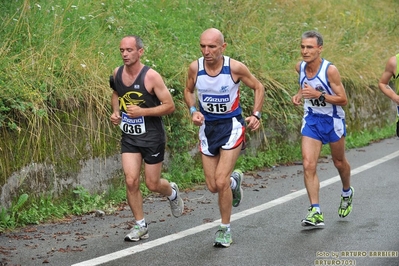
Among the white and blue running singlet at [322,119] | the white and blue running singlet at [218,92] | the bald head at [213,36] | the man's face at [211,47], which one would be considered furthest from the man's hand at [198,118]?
the white and blue running singlet at [322,119]

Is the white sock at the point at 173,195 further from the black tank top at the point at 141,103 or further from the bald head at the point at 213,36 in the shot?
the bald head at the point at 213,36

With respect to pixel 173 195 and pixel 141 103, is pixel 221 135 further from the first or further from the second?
pixel 173 195

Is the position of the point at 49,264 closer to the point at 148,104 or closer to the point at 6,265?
the point at 6,265

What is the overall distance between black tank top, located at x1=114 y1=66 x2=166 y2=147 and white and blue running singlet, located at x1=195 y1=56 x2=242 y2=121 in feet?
1.63

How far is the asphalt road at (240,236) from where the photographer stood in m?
7.20

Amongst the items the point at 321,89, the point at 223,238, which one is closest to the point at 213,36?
the point at 321,89

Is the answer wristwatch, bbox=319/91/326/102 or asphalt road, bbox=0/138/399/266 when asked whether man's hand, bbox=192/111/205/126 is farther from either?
wristwatch, bbox=319/91/326/102

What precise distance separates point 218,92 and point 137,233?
156 cm

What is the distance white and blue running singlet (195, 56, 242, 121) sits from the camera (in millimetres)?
8055

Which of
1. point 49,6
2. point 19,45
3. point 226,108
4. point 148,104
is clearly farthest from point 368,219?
point 49,6

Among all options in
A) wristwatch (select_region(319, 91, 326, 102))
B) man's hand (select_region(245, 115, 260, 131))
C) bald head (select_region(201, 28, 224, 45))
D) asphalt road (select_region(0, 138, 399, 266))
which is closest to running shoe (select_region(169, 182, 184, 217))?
asphalt road (select_region(0, 138, 399, 266))

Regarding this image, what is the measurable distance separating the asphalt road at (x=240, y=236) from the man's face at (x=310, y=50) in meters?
1.75

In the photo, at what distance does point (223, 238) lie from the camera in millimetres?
7715

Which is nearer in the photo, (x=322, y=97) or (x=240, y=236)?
(x=240, y=236)
